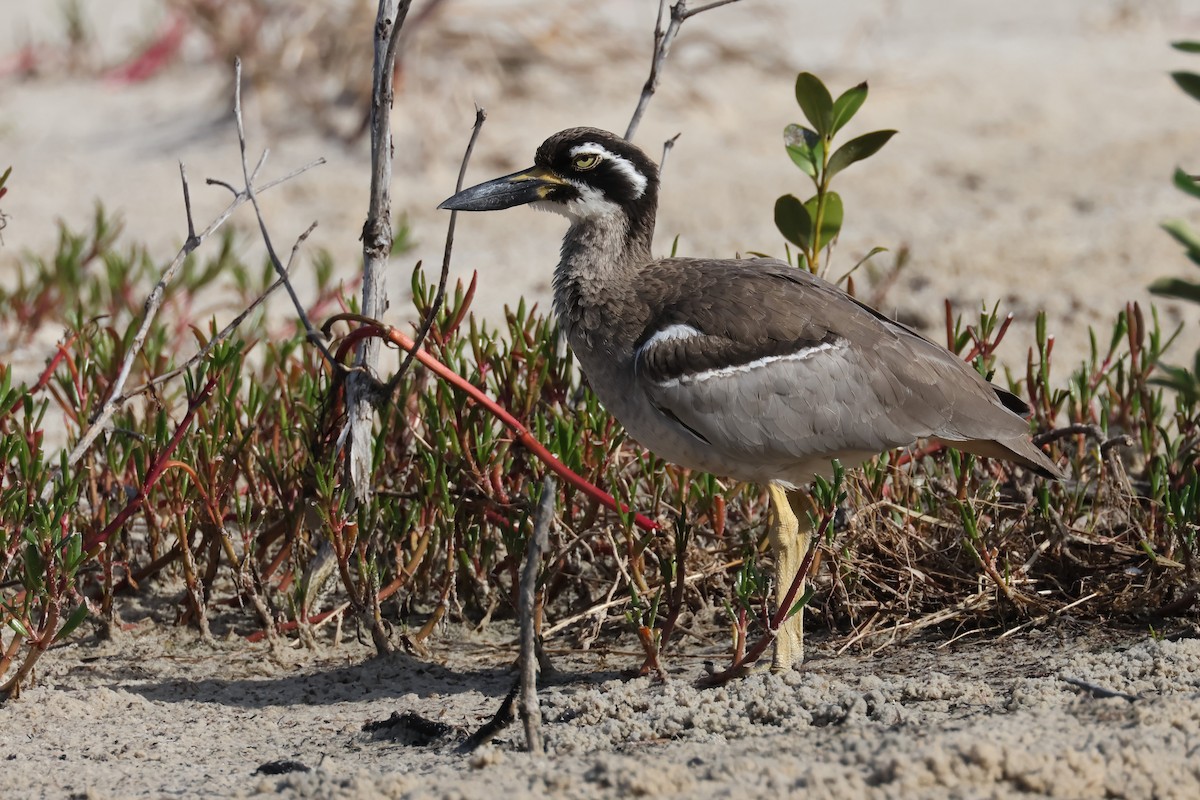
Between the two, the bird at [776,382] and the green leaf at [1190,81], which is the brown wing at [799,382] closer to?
the bird at [776,382]

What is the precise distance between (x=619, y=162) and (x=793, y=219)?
59 centimetres

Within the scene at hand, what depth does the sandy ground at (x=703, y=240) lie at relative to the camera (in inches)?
120

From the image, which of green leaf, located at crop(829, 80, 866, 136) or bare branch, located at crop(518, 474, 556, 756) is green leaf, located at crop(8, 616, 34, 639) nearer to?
bare branch, located at crop(518, 474, 556, 756)

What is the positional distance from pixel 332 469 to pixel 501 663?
0.76 meters

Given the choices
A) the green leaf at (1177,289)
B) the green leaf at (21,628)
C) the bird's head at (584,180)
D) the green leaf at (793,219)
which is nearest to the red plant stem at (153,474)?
the green leaf at (21,628)

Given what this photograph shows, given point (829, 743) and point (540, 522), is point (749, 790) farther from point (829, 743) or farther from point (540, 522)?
point (540, 522)

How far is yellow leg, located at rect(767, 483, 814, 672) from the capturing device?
395 centimetres

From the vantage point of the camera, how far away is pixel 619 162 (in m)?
4.50

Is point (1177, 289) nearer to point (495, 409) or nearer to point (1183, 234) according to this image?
point (1183, 234)

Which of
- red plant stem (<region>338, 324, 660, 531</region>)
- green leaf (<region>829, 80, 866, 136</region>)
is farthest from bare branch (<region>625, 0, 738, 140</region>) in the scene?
red plant stem (<region>338, 324, 660, 531</region>)

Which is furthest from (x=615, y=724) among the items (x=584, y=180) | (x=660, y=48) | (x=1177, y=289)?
(x=660, y=48)

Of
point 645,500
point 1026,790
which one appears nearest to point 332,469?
point 645,500

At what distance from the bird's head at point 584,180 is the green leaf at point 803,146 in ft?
1.50

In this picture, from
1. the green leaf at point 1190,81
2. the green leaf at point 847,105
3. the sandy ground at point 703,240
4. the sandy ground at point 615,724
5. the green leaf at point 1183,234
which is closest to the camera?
the green leaf at point 1183,234
